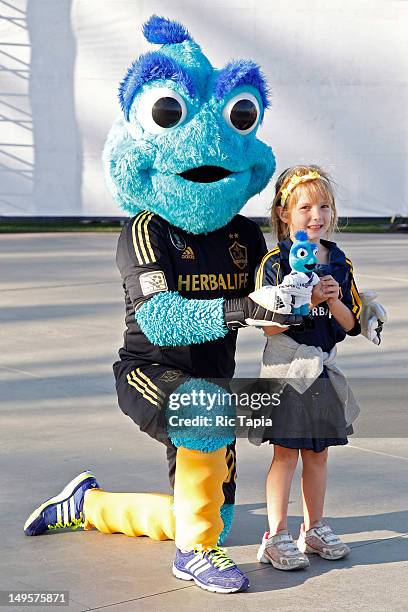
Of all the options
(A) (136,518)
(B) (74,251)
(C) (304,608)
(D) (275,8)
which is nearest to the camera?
(C) (304,608)

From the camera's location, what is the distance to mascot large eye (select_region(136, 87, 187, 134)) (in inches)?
155

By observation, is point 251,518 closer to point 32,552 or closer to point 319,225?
point 32,552

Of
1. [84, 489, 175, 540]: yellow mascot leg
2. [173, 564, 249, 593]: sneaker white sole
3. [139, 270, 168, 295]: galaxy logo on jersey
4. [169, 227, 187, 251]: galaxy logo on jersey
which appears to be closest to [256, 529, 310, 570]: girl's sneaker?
[173, 564, 249, 593]: sneaker white sole

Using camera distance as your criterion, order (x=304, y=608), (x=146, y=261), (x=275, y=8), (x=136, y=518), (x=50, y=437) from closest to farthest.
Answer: (x=304, y=608)
(x=146, y=261)
(x=136, y=518)
(x=50, y=437)
(x=275, y=8)

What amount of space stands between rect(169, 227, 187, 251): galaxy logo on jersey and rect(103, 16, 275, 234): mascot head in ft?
0.14

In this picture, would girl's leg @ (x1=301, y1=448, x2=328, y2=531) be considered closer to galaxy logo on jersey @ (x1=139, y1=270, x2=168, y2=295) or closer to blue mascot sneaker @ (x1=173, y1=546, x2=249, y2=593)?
blue mascot sneaker @ (x1=173, y1=546, x2=249, y2=593)

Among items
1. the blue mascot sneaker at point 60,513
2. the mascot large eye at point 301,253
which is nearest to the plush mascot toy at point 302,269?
the mascot large eye at point 301,253

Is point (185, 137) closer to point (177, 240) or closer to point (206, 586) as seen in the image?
point (177, 240)

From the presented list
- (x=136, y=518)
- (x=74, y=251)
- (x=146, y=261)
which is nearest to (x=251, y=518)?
(x=136, y=518)

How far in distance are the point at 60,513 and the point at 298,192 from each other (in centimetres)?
144

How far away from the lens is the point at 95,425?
5.76 m

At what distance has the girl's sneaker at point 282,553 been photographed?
12.6 ft

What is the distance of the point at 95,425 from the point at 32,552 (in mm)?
1762

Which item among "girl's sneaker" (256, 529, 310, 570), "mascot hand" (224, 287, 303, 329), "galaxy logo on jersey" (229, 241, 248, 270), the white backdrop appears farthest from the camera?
the white backdrop
